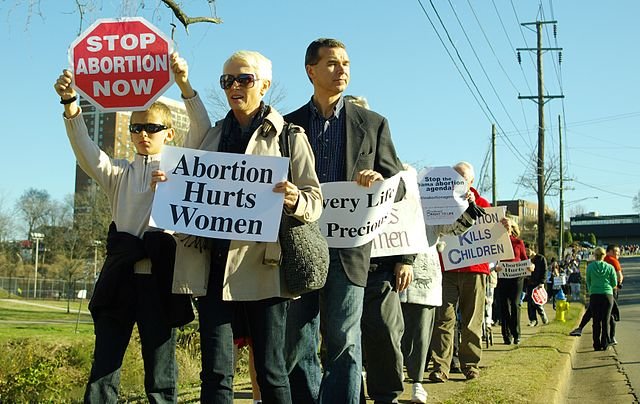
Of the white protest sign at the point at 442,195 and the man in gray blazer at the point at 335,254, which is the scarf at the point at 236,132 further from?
the white protest sign at the point at 442,195

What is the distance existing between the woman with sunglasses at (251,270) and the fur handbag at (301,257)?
0.04 m

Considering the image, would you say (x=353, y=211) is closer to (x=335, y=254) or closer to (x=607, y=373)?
(x=335, y=254)

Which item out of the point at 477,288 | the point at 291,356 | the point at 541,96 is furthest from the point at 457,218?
the point at 541,96

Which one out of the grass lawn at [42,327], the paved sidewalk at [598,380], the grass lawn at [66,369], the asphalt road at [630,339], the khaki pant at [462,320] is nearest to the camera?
the khaki pant at [462,320]

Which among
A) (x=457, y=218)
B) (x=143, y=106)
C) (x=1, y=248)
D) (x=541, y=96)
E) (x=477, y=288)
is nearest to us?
(x=143, y=106)

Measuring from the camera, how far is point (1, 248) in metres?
95.3

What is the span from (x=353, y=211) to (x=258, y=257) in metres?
0.97

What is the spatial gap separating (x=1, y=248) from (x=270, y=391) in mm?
97096

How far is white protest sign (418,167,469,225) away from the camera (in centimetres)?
791

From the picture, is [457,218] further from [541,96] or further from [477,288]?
[541,96]

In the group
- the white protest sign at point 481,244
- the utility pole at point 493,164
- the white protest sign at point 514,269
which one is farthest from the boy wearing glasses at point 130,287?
the utility pole at point 493,164

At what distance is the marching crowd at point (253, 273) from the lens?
450 centimetres

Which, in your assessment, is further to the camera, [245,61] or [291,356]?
[291,356]

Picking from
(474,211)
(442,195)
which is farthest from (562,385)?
(442,195)
